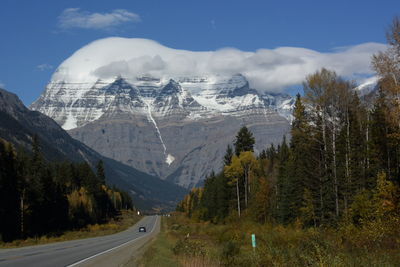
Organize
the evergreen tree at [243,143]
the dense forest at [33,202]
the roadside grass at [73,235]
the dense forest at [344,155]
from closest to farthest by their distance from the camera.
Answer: the dense forest at [344,155] < the roadside grass at [73,235] < the dense forest at [33,202] < the evergreen tree at [243,143]

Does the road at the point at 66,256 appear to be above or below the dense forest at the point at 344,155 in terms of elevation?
below

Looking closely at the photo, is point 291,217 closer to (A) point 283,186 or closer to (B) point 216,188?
(A) point 283,186

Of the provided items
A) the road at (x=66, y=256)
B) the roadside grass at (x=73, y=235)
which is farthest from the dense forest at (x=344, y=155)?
the roadside grass at (x=73, y=235)

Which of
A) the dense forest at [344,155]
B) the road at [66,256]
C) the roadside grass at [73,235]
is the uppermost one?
the dense forest at [344,155]

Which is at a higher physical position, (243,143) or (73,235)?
A: (243,143)

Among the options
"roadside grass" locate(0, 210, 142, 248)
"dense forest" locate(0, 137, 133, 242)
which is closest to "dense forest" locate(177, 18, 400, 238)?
"roadside grass" locate(0, 210, 142, 248)

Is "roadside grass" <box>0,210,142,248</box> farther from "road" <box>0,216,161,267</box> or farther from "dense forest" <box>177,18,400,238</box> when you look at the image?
"dense forest" <box>177,18,400,238</box>

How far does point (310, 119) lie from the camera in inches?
1652

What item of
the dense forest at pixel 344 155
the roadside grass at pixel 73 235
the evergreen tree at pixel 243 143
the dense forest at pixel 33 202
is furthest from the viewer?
the evergreen tree at pixel 243 143

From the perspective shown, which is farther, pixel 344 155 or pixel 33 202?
pixel 33 202

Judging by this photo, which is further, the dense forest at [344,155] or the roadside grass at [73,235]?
the roadside grass at [73,235]

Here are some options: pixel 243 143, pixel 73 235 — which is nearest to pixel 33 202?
pixel 73 235

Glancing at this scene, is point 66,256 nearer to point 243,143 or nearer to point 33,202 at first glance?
point 33,202

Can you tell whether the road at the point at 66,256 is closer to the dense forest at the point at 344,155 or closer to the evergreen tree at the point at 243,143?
the dense forest at the point at 344,155
